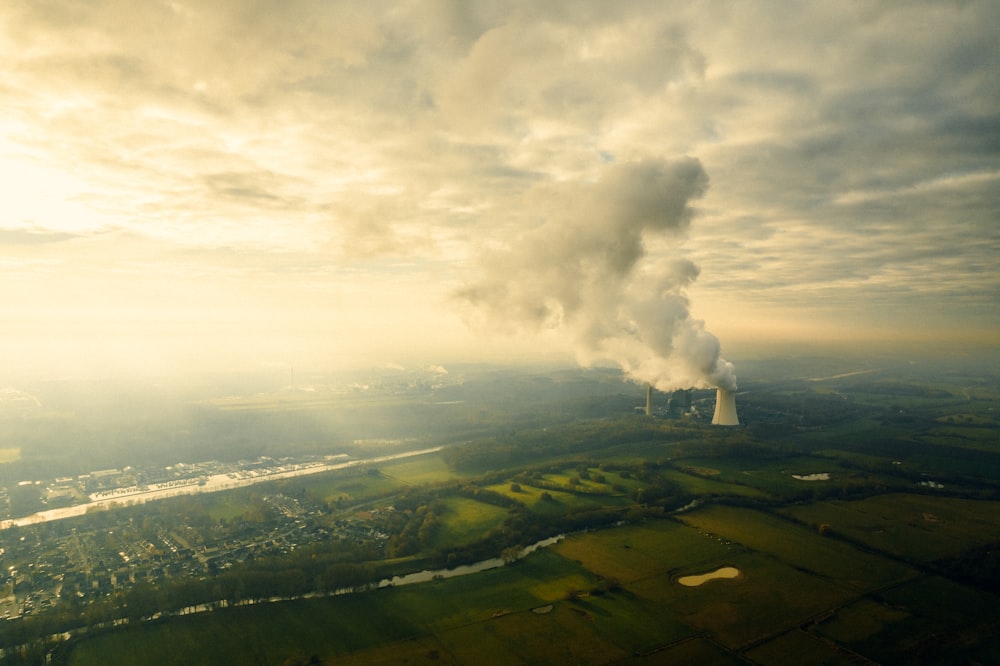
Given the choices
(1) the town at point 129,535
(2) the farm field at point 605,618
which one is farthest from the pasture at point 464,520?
(2) the farm field at point 605,618

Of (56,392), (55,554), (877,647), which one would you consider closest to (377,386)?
(56,392)

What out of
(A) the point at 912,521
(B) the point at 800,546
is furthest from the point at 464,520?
(A) the point at 912,521

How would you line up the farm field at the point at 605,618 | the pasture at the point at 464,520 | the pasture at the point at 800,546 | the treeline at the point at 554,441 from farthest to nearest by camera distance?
the treeline at the point at 554,441
the pasture at the point at 464,520
the pasture at the point at 800,546
the farm field at the point at 605,618

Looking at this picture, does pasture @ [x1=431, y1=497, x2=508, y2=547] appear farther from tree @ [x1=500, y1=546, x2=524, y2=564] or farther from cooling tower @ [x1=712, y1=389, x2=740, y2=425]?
cooling tower @ [x1=712, y1=389, x2=740, y2=425]

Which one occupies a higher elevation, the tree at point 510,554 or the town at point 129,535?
the tree at point 510,554

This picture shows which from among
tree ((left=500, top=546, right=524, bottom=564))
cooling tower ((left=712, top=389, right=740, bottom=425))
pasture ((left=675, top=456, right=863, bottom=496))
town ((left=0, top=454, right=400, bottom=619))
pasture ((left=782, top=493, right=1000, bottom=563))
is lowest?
town ((left=0, top=454, right=400, bottom=619))

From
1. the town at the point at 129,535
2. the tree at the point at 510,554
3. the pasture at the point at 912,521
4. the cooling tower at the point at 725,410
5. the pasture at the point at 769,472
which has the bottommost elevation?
the town at the point at 129,535

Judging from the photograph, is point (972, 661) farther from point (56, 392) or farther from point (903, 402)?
point (56, 392)

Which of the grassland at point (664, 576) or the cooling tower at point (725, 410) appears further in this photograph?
the cooling tower at point (725, 410)

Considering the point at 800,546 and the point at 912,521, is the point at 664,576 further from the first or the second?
the point at 912,521

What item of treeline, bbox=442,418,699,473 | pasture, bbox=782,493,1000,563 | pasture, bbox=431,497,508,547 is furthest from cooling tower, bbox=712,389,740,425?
pasture, bbox=431,497,508,547

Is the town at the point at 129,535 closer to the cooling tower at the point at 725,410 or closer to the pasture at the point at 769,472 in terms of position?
the pasture at the point at 769,472

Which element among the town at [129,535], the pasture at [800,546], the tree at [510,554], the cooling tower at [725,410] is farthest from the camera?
the cooling tower at [725,410]
